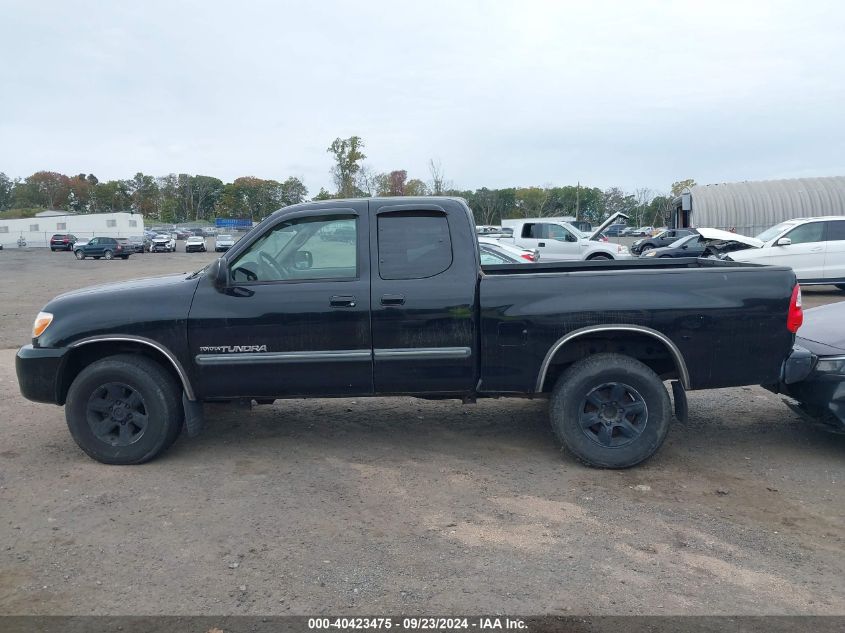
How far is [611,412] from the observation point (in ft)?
16.8

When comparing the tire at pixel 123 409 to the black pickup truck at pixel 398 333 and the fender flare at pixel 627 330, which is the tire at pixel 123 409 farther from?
the fender flare at pixel 627 330

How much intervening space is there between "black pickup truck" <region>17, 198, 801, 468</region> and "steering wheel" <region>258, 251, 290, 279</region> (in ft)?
0.05

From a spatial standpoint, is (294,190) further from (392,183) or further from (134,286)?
(134,286)

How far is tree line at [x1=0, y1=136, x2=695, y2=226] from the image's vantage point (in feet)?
153

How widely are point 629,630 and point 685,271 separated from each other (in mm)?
2711

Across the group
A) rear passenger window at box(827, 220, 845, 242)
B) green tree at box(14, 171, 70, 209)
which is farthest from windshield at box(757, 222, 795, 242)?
green tree at box(14, 171, 70, 209)

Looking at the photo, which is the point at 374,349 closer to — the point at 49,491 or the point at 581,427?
the point at 581,427

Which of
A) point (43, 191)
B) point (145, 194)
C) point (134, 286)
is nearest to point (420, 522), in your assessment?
point (134, 286)

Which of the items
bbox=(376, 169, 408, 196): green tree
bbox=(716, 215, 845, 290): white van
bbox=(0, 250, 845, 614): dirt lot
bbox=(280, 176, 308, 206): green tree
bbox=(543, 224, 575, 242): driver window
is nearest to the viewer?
bbox=(0, 250, 845, 614): dirt lot

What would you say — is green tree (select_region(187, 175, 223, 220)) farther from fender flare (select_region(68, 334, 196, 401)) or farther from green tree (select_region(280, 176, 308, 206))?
fender flare (select_region(68, 334, 196, 401))

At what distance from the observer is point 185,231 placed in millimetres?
79562

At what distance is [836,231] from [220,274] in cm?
1430

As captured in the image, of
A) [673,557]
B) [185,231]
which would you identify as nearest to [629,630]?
[673,557]

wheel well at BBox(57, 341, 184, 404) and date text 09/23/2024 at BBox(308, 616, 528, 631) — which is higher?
wheel well at BBox(57, 341, 184, 404)
